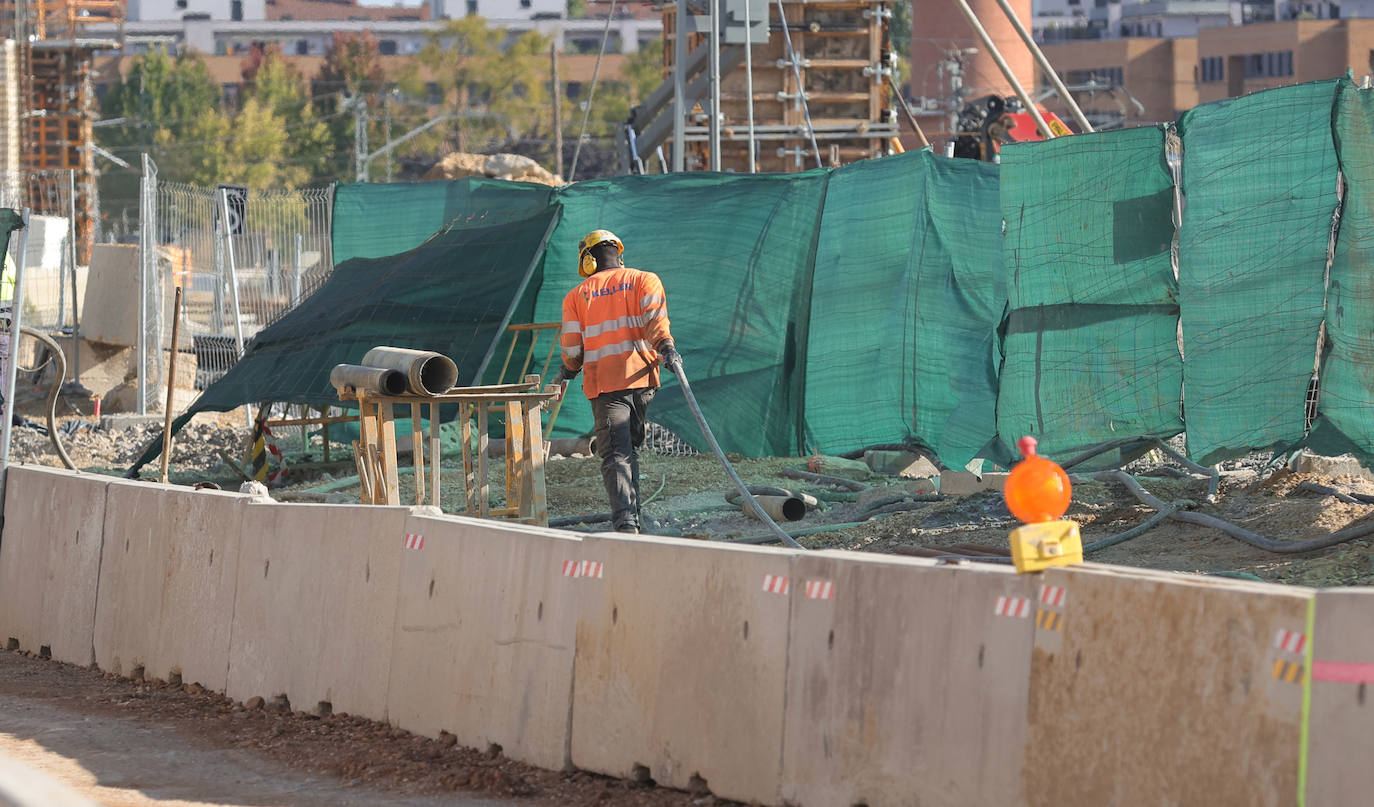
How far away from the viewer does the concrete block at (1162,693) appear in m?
4.52

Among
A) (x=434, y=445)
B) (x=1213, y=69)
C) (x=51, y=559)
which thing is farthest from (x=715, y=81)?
(x=1213, y=69)

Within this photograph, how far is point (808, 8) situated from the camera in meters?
22.8

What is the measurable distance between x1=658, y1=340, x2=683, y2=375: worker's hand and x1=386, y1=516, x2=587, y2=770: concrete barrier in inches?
112

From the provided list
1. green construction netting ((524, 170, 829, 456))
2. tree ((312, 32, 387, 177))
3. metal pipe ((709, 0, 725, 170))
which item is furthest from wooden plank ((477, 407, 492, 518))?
tree ((312, 32, 387, 177))

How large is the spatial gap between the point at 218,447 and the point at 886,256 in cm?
842

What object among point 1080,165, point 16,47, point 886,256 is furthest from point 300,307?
point 16,47

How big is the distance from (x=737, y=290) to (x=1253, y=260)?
5109mm

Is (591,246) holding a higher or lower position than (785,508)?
higher

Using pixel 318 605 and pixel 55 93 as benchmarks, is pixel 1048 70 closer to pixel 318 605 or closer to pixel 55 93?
pixel 318 605

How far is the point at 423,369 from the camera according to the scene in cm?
988

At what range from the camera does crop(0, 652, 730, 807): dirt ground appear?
6.29 meters

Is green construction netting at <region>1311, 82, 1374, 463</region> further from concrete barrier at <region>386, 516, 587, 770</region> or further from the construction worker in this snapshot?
concrete barrier at <region>386, 516, 587, 770</region>

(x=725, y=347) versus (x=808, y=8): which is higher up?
(x=808, y=8)

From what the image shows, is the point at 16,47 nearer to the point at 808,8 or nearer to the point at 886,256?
the point at 808,8
